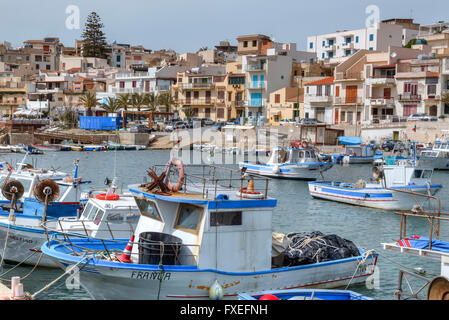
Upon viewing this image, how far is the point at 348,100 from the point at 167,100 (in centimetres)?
2666

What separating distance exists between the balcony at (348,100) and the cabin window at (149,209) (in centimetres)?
5689

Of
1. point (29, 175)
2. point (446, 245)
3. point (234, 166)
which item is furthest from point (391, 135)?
point (446, 245)

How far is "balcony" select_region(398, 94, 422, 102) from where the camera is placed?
64125mm

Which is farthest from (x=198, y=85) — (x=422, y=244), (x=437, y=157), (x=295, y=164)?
(x=422, y=244)

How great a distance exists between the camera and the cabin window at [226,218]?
43.5 feet

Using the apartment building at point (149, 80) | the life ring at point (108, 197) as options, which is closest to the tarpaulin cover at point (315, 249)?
the life ring at point (108, 197)

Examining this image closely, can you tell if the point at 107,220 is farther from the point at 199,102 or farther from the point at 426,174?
the point at 199,102

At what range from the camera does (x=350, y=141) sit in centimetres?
6300

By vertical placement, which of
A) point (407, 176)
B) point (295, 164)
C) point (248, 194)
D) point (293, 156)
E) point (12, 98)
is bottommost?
point (295, 164)

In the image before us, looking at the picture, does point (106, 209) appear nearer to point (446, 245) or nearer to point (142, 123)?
point (446, 245)

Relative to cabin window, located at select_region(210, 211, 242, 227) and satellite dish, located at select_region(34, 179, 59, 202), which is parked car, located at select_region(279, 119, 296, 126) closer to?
satellite dish, located at select_region(34, 179, 59, 202)

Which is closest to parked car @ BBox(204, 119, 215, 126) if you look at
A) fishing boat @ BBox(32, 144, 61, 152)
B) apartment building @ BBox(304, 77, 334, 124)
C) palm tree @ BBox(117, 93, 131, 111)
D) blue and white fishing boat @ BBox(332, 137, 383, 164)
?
palm tree @ BBox(117, 93, 131, 111)

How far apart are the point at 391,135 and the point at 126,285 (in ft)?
175

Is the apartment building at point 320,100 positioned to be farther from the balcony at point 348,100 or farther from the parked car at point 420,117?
the parked car at point 420,117
